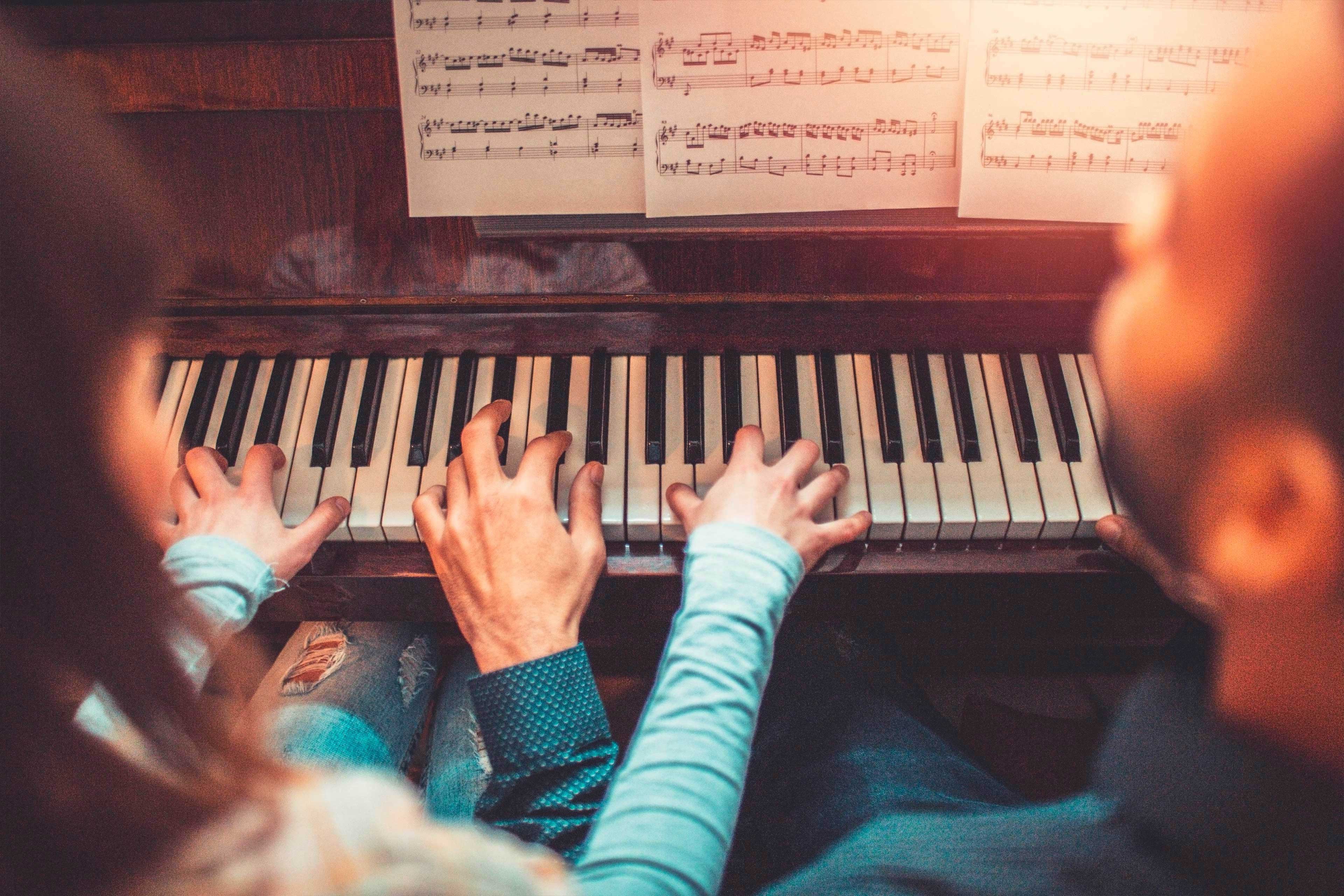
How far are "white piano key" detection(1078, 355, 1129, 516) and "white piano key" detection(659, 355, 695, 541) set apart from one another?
654 millimetres

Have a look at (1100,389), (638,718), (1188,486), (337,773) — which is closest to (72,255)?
(337,773)

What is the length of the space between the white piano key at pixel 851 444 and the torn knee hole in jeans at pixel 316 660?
0.96 m

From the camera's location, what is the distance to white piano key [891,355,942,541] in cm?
117

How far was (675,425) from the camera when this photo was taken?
4.15ft

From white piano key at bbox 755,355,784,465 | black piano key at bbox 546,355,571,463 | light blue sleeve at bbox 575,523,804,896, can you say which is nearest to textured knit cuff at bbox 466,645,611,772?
light blue sleeve at bbox 575,523,804,896

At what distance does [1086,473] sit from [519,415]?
0.92 m

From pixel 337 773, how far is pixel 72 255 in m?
0.41

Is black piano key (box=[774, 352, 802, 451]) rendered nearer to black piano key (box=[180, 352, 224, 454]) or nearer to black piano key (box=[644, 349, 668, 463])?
black piano key (box=[644, 349, 668, 463])

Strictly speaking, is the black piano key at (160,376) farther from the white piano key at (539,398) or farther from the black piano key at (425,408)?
the white piano key at (539,398)

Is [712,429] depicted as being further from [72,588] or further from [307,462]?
[72,588]

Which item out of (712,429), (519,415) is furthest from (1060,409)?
(519,415)

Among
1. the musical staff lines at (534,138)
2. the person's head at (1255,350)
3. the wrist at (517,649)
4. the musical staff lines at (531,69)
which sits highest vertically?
the musical staff lines at (531,69)

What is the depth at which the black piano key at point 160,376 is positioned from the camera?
1.31 m

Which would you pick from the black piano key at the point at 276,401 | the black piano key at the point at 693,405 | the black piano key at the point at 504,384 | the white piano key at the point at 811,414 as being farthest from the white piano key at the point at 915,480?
the black piano key at the point at 276,401
